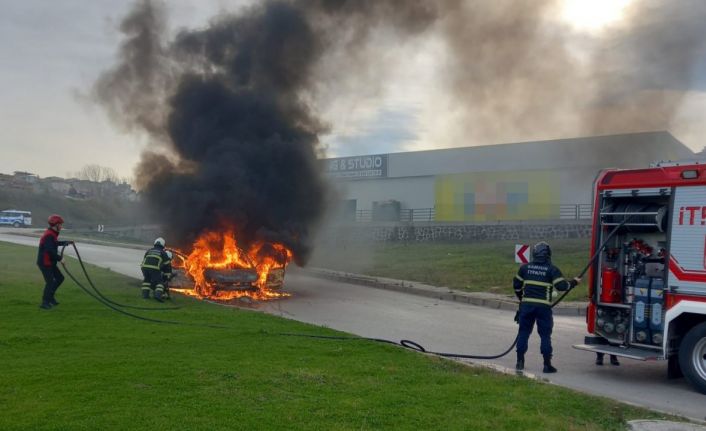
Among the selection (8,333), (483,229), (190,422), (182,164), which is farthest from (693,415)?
(483,229)

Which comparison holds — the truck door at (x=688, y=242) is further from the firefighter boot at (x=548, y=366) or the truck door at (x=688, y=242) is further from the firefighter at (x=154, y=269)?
the firefighter at (x=154, y=269)

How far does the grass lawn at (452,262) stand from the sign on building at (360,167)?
11.7m

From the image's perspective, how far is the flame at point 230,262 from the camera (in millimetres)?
15914

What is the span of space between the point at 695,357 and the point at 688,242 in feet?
4.47

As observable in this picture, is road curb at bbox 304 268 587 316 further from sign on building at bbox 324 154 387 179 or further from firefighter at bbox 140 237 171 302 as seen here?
sign on building at bbox 324 154 387 179

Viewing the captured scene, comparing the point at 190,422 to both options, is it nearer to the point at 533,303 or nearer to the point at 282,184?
the point at 533,303

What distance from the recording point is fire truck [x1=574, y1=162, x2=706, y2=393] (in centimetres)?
760

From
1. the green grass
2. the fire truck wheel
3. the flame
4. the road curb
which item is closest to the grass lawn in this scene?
the road curb

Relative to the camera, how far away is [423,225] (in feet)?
106

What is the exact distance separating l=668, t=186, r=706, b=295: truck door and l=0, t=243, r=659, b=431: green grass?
2.33 meters

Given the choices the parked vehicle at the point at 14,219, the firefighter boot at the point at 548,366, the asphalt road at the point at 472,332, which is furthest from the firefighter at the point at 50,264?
the parked vehicle at the point at 14,219

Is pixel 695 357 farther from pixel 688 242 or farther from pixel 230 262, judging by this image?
pixel 230 262

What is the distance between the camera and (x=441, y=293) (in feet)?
57.0

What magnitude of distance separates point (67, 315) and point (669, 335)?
29.5ft
